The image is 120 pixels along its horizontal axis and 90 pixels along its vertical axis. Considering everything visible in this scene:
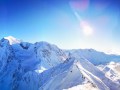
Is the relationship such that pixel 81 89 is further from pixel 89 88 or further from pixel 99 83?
pixel 99 83

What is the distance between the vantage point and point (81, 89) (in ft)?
358

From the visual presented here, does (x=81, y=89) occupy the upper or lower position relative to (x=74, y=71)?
lower

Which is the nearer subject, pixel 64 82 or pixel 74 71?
pixel 64 82

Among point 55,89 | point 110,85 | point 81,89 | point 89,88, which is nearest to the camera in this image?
point 81,89

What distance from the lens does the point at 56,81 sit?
156000 mm

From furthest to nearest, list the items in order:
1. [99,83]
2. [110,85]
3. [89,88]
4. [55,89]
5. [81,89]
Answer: [110,85] → [99,83] → [55,89] → [89,88] → [81,89]

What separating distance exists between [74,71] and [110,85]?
46323 millimetres

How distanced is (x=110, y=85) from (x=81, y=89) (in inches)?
3609

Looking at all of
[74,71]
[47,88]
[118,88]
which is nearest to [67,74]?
[74,71]

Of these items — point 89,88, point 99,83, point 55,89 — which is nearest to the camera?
point 89,88

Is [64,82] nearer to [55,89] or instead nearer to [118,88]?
[55,89]

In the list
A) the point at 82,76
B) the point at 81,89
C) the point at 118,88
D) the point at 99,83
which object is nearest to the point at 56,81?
the point at 82,76

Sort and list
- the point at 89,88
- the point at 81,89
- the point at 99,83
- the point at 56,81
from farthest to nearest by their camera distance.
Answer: the point at 99,83
the point at 56,81
the point at 89,88
the point at 81,89

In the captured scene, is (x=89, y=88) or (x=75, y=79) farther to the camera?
(x=75, y=79)
